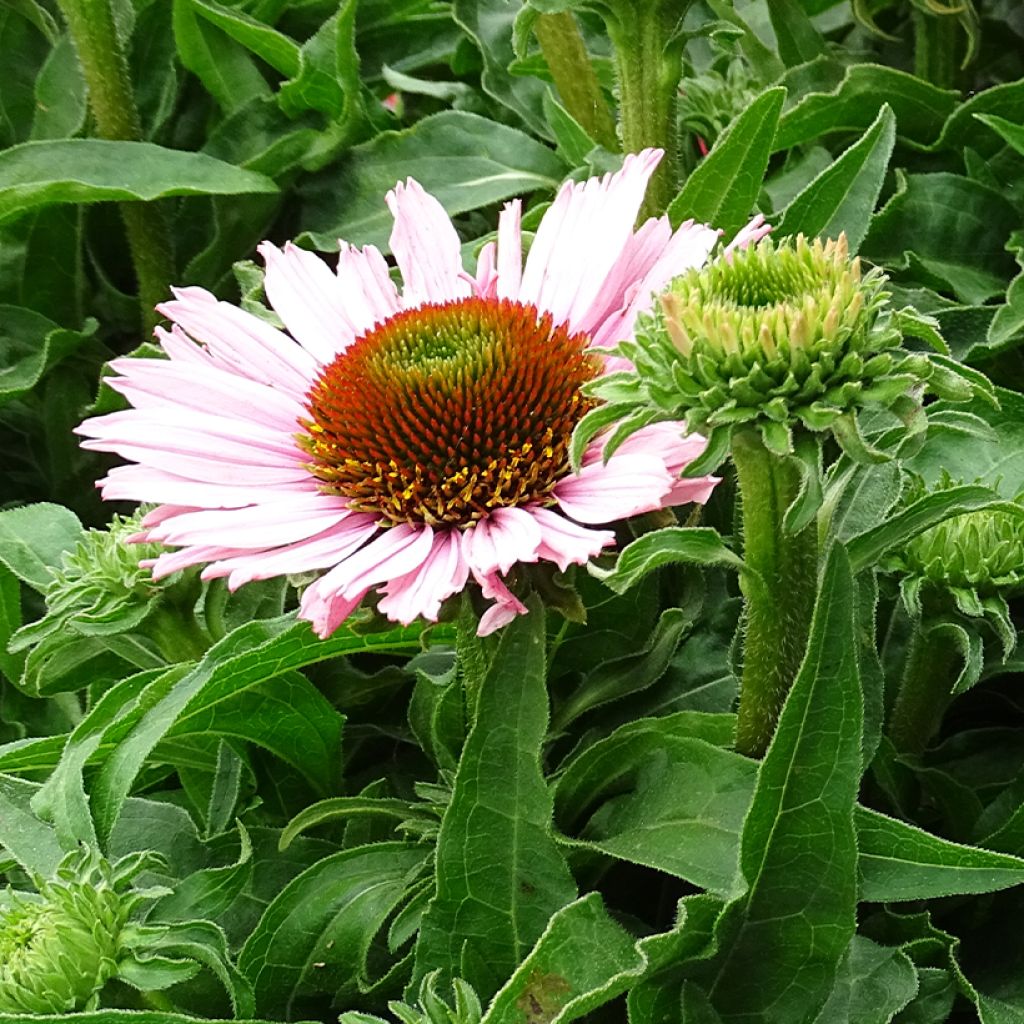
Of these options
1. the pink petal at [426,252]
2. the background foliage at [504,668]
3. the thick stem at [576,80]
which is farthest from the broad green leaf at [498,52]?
the pink petal at [426,252]

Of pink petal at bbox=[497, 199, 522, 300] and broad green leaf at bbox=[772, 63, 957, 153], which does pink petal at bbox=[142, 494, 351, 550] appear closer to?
pink petal at bbox=[497, 199, 522, 300]

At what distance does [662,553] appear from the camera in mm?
564

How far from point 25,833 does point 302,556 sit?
26 cm

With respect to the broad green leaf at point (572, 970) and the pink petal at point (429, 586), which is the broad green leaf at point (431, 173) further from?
the broad green leaf at point (572, 970)

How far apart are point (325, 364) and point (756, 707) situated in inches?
12.3

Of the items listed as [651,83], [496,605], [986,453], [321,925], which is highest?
[651,83]

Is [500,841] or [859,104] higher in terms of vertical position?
[859,104]

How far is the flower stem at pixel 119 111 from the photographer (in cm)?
118

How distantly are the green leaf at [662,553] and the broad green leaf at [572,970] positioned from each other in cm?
14

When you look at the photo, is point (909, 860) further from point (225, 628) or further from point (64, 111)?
point (64, 111)

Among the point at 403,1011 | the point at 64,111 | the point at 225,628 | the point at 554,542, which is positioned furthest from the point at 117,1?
the point at 403,1011

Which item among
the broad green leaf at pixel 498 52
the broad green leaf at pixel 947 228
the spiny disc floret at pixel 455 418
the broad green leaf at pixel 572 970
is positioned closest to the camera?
the broad green leaf at pixel 572 970

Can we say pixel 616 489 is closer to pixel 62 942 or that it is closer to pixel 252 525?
pixel 252 525

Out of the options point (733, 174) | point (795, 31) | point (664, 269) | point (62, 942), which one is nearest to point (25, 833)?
point (62, 942)
